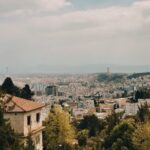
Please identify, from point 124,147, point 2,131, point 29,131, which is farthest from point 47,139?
point 2,131

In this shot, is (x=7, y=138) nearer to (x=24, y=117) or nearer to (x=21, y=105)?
(x=24, y=117)

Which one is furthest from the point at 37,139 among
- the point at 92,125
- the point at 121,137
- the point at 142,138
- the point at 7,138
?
the point at 92,125

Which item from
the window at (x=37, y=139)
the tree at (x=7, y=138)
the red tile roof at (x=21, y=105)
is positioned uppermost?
the red tile roof at (x=21, y=105)

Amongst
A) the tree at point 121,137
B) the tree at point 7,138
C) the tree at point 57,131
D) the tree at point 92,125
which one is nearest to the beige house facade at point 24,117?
the tree at point 7,138

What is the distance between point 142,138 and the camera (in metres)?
41.3

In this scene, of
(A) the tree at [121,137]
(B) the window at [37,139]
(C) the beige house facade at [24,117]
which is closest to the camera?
(C) the beige house facade at [24,117]

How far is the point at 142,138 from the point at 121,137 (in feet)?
11.0

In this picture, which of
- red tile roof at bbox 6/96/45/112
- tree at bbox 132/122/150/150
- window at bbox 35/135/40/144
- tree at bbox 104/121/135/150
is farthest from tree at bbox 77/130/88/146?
red tile roof at bbox 6/96/45/112

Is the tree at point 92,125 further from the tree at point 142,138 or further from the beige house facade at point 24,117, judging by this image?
the beige house facade at point 24,117

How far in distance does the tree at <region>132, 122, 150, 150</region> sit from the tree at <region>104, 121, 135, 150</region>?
1072 millimetres

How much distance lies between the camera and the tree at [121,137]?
141ft

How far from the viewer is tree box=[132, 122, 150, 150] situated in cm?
4084

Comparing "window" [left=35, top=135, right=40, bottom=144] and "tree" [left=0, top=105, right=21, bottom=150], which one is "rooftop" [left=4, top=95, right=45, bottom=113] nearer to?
"window" [left=35, top=135, right=40, bottom=144]

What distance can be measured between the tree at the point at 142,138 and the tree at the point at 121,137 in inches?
42.2
